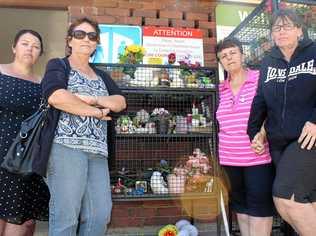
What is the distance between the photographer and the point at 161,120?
3559 mm

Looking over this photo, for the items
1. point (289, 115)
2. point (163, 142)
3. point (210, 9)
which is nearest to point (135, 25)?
point (210, 9)

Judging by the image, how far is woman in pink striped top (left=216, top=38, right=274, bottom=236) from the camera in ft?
9.07

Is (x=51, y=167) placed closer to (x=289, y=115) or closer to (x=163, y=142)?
(x=289, y=115)

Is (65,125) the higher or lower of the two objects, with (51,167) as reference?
higher

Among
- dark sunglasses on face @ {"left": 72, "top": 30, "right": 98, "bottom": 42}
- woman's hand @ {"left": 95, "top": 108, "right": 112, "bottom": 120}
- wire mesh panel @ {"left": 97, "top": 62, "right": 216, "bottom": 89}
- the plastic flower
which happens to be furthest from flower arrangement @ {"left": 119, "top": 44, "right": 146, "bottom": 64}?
the plastic flower

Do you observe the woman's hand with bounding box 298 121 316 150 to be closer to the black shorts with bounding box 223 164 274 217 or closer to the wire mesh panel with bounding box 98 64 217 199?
the black shorts with bounding box 223 164 274 217

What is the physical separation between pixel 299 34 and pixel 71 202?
1.69 metres

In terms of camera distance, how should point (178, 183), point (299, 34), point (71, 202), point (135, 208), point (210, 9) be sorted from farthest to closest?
point (210, 9) → point (135, 208) → point (178, 183) → point (299, 34) → point (71, 202)

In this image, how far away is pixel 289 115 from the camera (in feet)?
7.77

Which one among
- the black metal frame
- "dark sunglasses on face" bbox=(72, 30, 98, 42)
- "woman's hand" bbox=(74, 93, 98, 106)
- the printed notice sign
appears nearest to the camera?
"woman's hand" bbox=(74, 93, 98, 106)

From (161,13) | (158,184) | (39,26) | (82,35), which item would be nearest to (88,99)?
(82,35)

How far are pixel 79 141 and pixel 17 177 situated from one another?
2.06ft

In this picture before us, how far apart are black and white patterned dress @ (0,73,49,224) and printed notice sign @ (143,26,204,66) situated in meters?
1.67

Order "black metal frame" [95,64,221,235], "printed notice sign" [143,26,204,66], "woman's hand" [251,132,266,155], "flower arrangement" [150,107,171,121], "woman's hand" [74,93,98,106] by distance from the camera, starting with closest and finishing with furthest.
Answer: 1. "woman's hand" [74,93,98,106]
2. "woman's hand" [251,132,266,155]
3. "black metal frame" [95,64,221,235]
4. "flower arrangement" [150,107,171,121]
5. "printed notice sign" [143,26,204,66]
